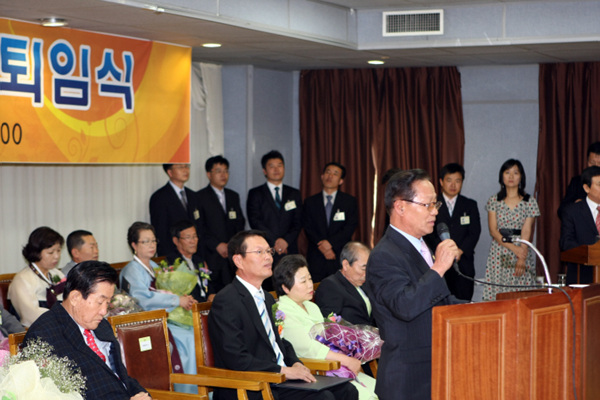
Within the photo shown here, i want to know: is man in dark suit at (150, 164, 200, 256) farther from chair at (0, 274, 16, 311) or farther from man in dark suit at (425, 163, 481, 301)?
man in dark suit at (425, 163, 481, 301)

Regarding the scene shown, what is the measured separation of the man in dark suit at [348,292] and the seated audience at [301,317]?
180 mm

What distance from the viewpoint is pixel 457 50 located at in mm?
6773

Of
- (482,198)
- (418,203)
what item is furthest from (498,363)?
(482,198)

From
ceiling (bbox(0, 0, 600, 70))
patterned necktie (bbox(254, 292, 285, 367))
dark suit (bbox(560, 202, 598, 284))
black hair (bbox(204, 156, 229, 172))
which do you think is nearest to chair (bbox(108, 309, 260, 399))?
patterned necktie (bbox(254, 292, 285, 367))

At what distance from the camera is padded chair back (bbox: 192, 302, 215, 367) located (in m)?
4.12

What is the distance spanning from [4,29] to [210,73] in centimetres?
293

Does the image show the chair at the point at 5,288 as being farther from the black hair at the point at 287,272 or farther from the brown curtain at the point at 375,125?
the brown curtain at the point at 375,125

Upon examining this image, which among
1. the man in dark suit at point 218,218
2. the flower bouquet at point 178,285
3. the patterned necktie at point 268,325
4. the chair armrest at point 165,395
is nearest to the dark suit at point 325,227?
the man in dark suit at point 218,218

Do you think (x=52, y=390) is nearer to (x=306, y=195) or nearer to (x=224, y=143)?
(x=224, y=143)

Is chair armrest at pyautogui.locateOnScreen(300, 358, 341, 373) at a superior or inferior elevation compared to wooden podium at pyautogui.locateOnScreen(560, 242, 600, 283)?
inferior

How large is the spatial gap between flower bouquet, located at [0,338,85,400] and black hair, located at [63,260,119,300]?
28.1 inches

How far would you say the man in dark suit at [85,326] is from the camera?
3.14 metres

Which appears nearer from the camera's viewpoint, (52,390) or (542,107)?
(52,390)

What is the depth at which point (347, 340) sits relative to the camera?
4391 millimetres
